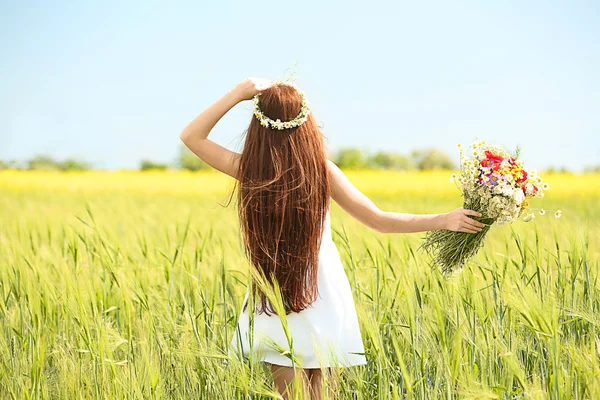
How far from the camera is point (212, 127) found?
1.89 metres

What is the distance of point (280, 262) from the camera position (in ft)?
6.01

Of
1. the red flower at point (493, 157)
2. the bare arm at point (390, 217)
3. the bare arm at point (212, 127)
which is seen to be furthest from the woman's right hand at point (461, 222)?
the bare arm at point (212, 127)

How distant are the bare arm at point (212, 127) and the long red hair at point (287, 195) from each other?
5 cm

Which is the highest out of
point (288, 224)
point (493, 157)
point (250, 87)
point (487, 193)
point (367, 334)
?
point (250, 87)

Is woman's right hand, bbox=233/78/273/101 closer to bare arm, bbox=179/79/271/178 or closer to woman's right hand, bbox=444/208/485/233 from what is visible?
bare arm, bbox=179/79/271/178

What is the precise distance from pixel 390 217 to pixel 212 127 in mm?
610

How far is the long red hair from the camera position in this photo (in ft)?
5.92

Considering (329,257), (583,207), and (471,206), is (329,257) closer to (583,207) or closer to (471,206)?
(471,206)

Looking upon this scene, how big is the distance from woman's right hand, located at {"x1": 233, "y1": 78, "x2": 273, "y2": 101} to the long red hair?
23 mm

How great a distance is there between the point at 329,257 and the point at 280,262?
0.16 meters

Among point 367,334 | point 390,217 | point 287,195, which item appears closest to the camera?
point 287,195

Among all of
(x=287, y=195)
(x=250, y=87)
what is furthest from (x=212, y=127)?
(x=287, y=195)

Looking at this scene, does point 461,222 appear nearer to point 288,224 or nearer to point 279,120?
point 288,224

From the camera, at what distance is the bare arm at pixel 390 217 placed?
189 cm
